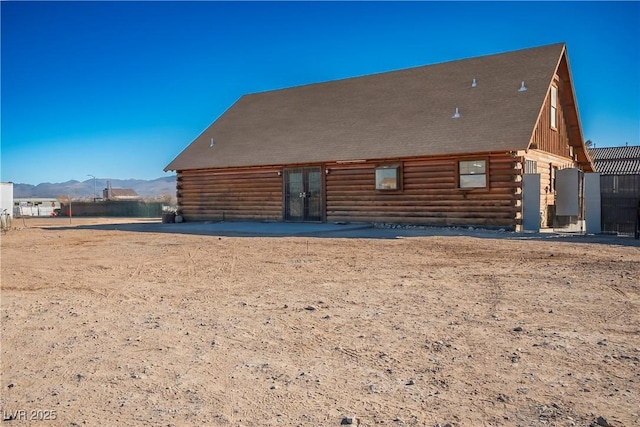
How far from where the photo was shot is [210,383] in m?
4.02

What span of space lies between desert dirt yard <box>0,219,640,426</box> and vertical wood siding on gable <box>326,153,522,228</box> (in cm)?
826

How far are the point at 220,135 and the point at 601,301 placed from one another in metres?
24.1

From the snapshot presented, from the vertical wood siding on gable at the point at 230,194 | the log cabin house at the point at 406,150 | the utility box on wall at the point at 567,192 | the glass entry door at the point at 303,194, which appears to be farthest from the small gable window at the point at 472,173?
the vertical wood siding on gable at the point at 230,194

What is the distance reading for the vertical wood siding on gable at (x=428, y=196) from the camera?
18.0 meters

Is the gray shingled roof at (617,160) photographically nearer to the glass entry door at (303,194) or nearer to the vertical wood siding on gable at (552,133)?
the vertical wood siding on gable at (552,133)

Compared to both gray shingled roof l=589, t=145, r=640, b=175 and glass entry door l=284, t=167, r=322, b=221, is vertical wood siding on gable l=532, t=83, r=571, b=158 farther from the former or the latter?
gray shingled roof l=589, t=145, r=640, b=175

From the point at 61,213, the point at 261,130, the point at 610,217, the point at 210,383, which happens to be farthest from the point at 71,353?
the point at 61,213

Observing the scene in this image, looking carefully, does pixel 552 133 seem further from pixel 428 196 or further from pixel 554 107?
pixel 428 196

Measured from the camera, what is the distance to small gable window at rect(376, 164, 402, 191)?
20062mm

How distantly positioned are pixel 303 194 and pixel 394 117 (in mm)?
5116

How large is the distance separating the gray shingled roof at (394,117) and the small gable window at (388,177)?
0.60 metres

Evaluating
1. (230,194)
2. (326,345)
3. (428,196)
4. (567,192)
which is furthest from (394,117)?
(326,345)

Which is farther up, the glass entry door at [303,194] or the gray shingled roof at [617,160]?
the gray shingled roof at [617,160]

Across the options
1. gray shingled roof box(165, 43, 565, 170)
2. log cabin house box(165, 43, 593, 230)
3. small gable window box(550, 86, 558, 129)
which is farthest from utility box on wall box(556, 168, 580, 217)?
gray shingled roof box(165, 43, 565, 170)
